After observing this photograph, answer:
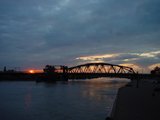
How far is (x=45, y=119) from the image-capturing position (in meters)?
32.1

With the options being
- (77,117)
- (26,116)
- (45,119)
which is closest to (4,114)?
(26,116)

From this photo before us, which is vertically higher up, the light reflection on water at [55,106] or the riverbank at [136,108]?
the riverbank at [136,108]

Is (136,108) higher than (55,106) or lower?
higher

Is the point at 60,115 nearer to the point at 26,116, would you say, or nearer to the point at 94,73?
the point at 26,116

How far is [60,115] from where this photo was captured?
35.1m

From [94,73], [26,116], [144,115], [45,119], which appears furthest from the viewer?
[94,73]

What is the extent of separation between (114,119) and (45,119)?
11024 millimetres

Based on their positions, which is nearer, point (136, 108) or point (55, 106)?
point (136, 108)

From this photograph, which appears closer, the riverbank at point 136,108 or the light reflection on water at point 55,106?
the riverbank at point 136,108

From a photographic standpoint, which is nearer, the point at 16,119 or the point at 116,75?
the point at 16,119

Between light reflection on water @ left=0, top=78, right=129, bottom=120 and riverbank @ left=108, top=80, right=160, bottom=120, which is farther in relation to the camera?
light reflection on water @ left=0, top=78, right=129, bottom=120

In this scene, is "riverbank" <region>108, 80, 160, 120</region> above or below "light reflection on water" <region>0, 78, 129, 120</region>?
above

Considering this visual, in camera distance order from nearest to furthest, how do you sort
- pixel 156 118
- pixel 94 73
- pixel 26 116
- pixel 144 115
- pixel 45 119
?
pixel 156 118 → pixel 144 115 → pixel 45 119 → pixel 26 116 → pixel 94 73

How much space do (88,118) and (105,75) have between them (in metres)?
159
